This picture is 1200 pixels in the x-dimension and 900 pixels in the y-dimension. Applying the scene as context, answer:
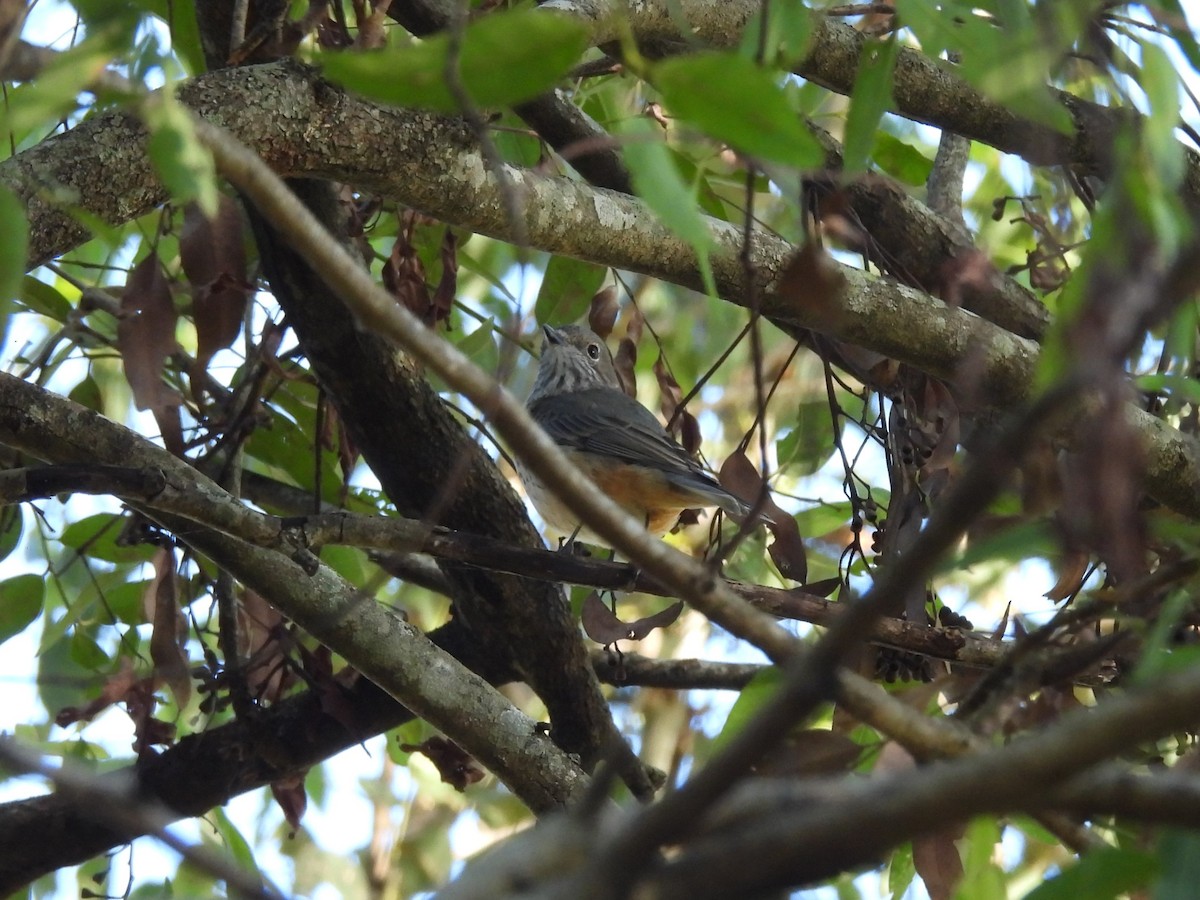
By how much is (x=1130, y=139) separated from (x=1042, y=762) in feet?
2.32

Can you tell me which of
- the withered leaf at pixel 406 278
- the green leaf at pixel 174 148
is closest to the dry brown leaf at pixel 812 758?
the green leaf at pixel 174 148

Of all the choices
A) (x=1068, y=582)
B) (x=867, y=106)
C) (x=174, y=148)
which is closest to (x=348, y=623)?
(x=1068, y=582)

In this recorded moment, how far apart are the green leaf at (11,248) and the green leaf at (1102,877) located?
1193 mm

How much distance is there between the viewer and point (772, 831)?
989 millimetres

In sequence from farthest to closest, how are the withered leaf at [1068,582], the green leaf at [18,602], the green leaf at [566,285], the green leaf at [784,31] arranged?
the green leaf at [566,285] < the green leaf at [18,602] < the withered leaf at [1068,582] < the green leaf at [784,31]

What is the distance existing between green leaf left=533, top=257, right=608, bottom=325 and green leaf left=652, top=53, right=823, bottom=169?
101 inches

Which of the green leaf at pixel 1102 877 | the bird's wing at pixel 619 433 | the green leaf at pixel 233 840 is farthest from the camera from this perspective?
the bird's wing at pixel 619 433

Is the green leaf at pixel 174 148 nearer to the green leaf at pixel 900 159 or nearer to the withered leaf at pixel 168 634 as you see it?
the withered leaf at pixel 168 634

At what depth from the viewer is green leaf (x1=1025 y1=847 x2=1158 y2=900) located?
1.28 m

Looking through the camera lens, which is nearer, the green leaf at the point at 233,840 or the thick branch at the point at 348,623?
the thick branch at the point at 348,623

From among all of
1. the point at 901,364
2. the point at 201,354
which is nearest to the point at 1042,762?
the point at 201,354

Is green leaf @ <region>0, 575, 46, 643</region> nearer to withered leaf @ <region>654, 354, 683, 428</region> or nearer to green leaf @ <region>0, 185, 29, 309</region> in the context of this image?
withered leaf @ <region>654, 354, 683, 428</region>

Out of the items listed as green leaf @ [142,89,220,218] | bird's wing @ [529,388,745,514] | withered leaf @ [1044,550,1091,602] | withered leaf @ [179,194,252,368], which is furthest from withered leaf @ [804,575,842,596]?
green leaf @ [142,89,220,218]

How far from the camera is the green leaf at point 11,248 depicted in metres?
1.22
